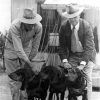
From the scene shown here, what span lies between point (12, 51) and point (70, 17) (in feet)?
Answer: 3.43

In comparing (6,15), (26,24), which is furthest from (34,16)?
(6,15)

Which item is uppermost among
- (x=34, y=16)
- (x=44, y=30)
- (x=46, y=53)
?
(x=34, y=16)

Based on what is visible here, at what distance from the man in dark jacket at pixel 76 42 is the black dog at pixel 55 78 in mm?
202

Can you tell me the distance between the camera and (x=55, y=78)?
168 inches

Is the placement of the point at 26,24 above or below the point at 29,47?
above

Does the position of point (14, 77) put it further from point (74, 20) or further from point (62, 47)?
point (74, 20)

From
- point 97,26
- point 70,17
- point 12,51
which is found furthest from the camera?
point 97,26

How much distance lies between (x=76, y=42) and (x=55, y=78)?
24.7 inches

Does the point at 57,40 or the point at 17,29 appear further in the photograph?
the point at 57,40

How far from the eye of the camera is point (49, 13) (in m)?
5.33

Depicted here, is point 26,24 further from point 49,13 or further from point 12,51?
point 49,13

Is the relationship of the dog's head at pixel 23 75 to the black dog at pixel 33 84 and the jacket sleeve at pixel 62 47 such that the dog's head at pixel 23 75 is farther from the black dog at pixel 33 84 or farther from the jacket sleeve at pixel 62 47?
the jacket sleeve at pixel 62 47

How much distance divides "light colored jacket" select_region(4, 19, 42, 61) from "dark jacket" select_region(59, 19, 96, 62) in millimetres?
416

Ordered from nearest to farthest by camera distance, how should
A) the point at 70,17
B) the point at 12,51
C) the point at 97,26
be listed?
the point at 70,17, the point at 12,51, the point at 97,26
